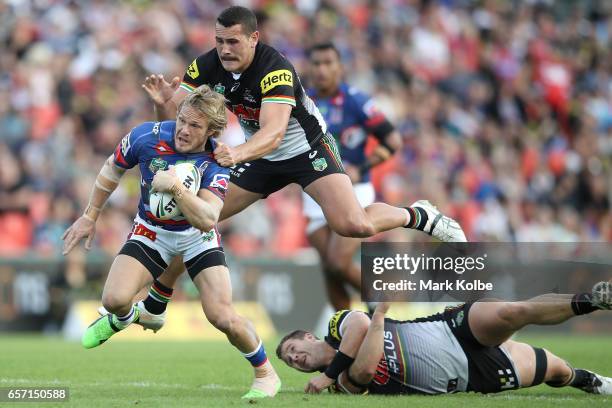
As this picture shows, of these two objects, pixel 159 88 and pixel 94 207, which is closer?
pixel 94 207

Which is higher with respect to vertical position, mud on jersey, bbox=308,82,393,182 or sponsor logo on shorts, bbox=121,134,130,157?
mud on jersey, bbox=308,82,393,182

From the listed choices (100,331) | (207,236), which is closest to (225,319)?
(207,236)

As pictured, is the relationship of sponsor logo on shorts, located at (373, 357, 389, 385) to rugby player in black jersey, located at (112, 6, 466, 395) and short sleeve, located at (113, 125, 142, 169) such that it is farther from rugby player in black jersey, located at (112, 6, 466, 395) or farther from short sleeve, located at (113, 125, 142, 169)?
short sleeve, located at (113, 125, 142, 169)

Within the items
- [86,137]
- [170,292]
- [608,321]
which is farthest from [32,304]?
[608,321]

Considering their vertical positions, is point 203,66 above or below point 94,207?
above

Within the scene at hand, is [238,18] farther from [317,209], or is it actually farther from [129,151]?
[317,209]

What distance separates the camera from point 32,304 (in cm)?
1650

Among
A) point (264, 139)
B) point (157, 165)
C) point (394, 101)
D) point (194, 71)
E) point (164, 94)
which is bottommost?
point (157, 165)

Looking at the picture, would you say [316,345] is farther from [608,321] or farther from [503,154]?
[503,154]

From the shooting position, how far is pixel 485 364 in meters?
8.23

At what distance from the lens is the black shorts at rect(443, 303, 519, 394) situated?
822cm

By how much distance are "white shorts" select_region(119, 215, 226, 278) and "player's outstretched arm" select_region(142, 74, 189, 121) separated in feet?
3.65

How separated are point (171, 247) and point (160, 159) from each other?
68 centimetres

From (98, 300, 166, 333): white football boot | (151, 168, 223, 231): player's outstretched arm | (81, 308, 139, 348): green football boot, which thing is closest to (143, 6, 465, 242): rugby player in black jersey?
(151, 168, 223, 231): player's outstretched arm
